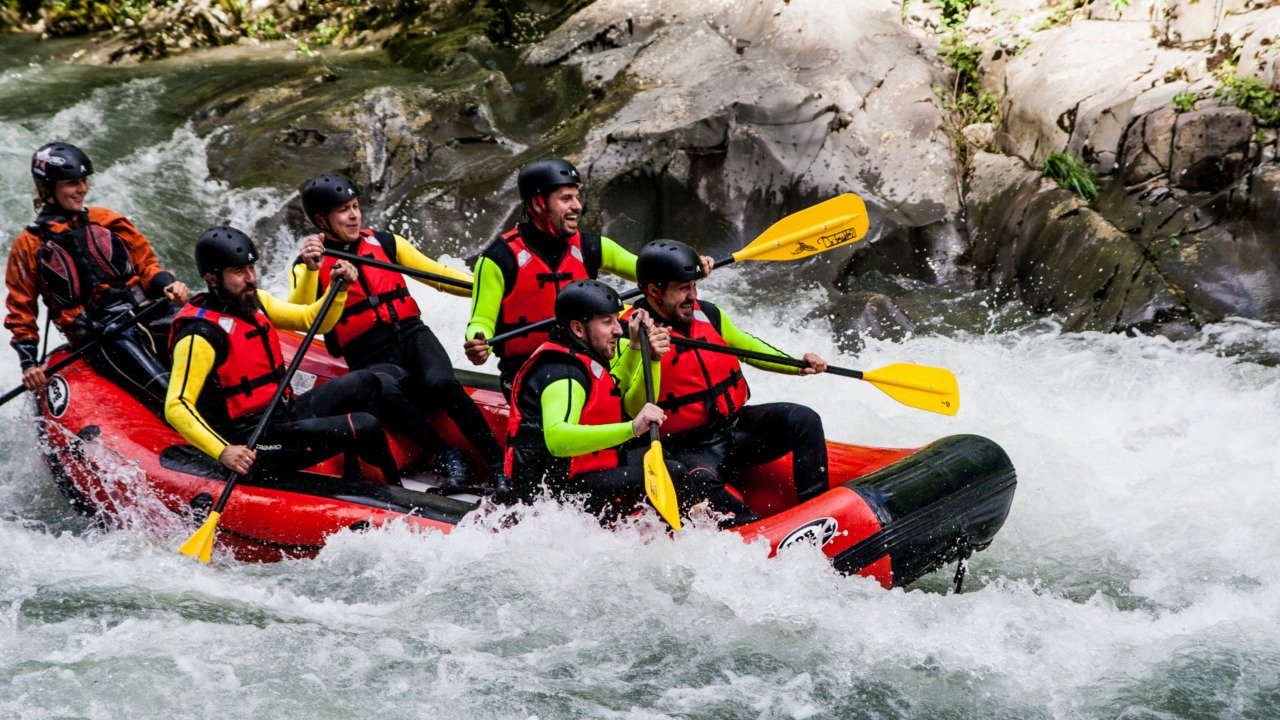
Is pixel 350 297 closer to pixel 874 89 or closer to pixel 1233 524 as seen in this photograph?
pixel 1233 524

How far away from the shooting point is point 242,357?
4633mm

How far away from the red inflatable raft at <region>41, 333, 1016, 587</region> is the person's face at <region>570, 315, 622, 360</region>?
800 millimetres

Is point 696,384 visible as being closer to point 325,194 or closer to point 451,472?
point 451,472

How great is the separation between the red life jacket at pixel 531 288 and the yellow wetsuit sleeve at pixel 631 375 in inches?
26.4

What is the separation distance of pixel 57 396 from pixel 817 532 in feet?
10.7

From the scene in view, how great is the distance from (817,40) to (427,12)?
4010mm

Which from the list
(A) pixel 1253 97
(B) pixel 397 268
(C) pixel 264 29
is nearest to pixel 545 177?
(B) pixel 397 268

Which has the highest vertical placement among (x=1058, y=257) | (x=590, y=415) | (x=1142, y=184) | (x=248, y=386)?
(x=248, y=386)

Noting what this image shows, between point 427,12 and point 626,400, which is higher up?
point 427,12

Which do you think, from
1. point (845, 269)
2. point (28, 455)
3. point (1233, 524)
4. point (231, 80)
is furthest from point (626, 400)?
point (231, 80)

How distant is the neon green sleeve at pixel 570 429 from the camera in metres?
3.96

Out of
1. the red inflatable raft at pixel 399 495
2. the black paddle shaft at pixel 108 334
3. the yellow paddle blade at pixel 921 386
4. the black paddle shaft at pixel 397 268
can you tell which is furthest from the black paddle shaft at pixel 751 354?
the black paddle shaft at pixel 108 334

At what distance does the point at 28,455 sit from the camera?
5.79 meters

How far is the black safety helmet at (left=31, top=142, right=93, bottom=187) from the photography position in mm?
5086
